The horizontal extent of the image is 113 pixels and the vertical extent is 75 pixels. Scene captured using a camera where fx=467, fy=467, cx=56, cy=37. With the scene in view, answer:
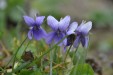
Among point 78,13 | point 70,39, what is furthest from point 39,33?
point 78,13

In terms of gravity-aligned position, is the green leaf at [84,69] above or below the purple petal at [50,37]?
below

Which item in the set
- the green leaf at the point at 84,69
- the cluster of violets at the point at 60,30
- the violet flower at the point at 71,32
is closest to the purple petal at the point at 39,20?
the cluster of violets at the point at 60,30

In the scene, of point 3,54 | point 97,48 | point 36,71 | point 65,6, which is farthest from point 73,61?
point 65,6

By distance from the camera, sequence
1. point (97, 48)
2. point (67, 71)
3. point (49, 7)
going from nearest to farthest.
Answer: point (67, 71) → point (97, 48) → point (49, 7)

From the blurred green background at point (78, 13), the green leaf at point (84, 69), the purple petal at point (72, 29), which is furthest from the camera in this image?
the blurred green background at point (78, 13)

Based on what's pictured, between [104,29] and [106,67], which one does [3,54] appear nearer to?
[106,67]

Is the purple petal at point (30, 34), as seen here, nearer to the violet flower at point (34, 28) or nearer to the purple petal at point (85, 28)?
the violet flower at point (34, 28)

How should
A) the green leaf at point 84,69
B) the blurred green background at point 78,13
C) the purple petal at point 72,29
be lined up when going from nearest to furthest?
1. the purple petal at point 72,29
2. the green leaf at point 84,69
3. the blurred green background at point 78,13
